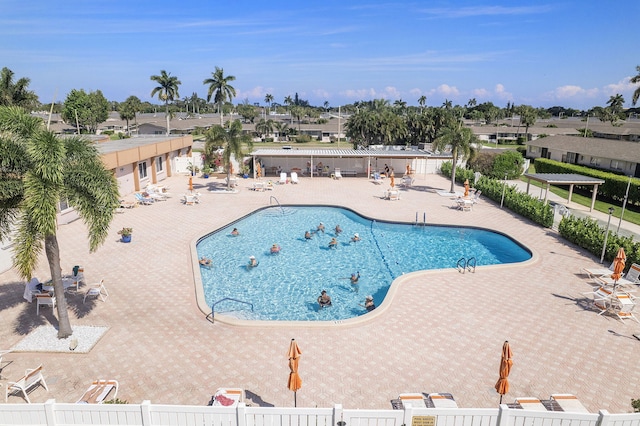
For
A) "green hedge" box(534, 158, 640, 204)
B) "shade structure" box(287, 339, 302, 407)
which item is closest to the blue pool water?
"shade structure" box(287, 339, 302, 407)

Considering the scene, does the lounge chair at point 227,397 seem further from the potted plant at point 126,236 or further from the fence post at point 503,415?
the potted plant at point 126,236

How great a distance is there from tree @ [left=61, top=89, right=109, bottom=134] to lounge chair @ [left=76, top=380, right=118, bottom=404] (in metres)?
84.1

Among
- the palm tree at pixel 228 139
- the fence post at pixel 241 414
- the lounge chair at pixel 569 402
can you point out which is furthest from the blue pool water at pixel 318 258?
the lounge chair at pixel 569 402

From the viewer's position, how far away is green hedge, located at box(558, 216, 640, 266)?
617 inches

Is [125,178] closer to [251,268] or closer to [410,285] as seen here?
[251,268]

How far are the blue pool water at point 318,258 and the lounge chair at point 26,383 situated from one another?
212 inches

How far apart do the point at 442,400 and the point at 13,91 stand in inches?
1991

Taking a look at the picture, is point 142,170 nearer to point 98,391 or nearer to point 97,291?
point 97,291

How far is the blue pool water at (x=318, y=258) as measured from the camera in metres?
14.7

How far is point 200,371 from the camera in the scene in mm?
9602

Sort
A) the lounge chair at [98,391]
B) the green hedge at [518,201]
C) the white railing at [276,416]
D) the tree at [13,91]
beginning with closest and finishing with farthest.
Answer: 1. the white railing at [276,416]
2. the lounge chair at [98,391]
3. the green hedge at [518,201]
4. the tree at [13,91]

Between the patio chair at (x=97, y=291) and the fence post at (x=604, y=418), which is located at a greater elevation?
the fence post at (x=604, y=418)

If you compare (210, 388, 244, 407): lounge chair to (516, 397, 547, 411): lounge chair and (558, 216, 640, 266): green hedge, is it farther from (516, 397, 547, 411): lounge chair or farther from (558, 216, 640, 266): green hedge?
(558, 216, 640, 266): green hedge

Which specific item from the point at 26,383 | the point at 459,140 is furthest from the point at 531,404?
the point at 459,140
